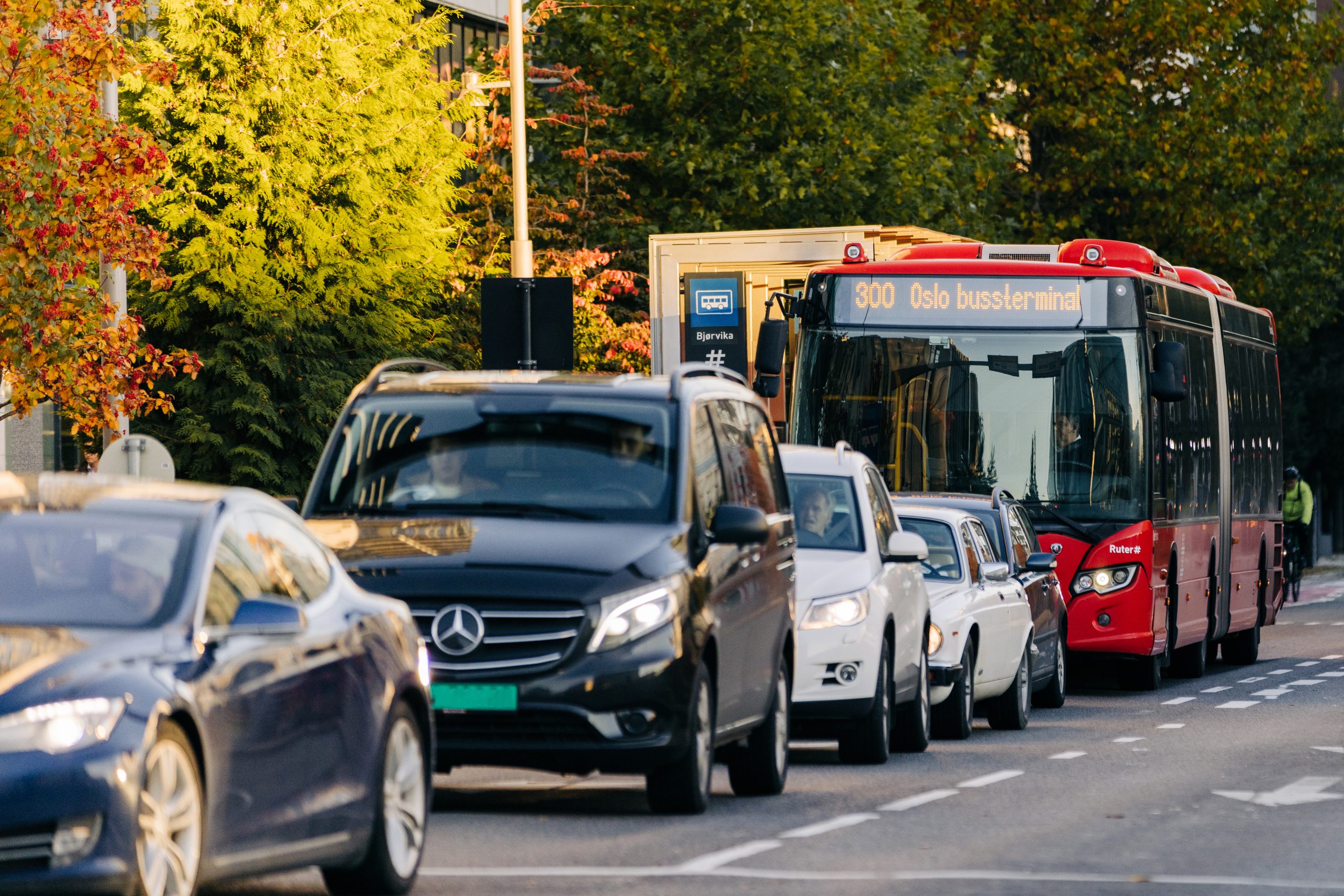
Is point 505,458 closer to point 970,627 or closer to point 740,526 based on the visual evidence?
point 740,526

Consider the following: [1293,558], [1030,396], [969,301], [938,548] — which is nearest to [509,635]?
[938,548]

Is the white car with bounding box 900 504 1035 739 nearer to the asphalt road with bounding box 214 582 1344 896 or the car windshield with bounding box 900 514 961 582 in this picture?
the car windshield with bounding box 900 514 961 582

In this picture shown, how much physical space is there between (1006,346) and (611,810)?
10.3 meters

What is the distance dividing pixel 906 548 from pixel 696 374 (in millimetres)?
2391

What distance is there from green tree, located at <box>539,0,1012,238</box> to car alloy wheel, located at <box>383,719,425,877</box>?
2868cm

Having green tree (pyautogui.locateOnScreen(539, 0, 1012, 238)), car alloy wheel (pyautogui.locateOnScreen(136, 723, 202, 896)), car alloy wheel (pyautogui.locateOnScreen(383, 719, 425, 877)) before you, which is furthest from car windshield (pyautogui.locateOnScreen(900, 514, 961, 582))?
green tree (pyautogui.locateOnScreen(539, 0, 1012, 238))

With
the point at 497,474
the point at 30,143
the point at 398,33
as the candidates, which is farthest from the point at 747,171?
the point at 497,474

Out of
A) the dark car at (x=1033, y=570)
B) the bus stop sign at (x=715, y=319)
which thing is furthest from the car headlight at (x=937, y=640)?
the bus stop sign at (x=715, y=319)

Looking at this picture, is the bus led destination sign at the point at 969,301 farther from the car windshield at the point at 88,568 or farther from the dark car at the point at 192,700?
the car windshield at the point at 88,568

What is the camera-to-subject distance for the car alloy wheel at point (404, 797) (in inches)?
342

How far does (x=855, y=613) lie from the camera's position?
1427 cm

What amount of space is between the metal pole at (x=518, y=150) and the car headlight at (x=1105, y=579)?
6.20 metres

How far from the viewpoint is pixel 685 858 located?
32.6 ft

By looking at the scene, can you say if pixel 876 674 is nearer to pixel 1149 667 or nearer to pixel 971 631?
pixel 971 631
